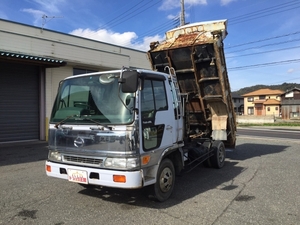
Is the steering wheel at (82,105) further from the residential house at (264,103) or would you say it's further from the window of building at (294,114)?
the residential house at (264,103)

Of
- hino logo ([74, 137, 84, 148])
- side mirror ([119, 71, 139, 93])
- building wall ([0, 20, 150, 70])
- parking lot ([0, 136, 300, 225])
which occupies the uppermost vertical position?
building wall ([0, 20, 150, 70])

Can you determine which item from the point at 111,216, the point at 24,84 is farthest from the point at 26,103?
the point at 111,216

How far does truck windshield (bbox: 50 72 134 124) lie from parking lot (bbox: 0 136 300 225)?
148cm

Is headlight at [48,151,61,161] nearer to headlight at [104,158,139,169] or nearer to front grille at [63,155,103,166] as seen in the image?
front grille at [63,155,103,166]

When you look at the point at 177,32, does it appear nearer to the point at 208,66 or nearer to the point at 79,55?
the point at 208,66

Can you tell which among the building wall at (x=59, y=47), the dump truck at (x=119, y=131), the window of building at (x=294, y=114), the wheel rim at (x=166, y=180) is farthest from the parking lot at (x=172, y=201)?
the window of building at (x=294, y=114)

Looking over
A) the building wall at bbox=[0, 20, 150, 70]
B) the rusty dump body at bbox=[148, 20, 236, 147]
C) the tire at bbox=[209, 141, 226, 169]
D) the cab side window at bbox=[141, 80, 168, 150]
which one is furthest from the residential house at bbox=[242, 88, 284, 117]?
the cab side window at bbox=[141, 80, 168, 150]

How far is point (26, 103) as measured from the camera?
12539mm

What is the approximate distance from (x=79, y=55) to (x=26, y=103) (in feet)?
13.0

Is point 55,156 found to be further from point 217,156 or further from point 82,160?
point 217,156

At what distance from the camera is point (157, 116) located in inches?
181

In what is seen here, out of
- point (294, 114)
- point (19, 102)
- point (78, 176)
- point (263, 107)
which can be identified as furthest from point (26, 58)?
point (263, 107)

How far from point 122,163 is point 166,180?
45.7 inches

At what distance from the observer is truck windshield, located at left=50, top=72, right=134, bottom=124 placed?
4.12m
